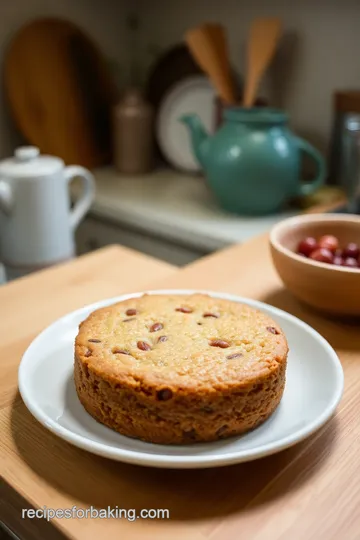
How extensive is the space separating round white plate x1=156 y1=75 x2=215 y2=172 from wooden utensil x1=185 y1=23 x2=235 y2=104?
136mm

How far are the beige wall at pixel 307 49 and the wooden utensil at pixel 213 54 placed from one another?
139 millimetres

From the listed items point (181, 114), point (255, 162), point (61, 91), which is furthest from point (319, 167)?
point (61, 91)

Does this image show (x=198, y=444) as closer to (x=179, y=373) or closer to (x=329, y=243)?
(x=179, y=373)

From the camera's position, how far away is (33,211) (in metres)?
1.23

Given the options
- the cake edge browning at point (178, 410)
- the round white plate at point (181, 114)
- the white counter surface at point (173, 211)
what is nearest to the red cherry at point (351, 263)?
the cake edge browning at point (178, 410)

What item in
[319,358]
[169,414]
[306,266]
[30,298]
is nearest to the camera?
[169,414]

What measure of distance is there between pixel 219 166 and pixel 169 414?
37.7 inches

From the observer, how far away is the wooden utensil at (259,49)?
4.88 feet

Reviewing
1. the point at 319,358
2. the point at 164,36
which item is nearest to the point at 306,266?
the point at 319,358

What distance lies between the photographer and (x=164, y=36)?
1906 millimetres

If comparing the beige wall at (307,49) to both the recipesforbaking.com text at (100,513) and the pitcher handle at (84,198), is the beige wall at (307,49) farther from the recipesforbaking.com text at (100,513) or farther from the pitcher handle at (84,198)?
Answer: the recipesforbaking.com text at (100,513)

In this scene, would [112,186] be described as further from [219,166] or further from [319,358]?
[319,358]

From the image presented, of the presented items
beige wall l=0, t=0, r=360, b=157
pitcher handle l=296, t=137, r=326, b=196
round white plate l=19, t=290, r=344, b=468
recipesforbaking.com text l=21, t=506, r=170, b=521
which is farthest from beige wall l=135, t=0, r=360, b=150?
recipesforbaking.com text l=21, t=506, r=170, b=521

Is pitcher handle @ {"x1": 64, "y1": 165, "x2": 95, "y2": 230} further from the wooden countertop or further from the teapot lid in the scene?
the wooden countertop
